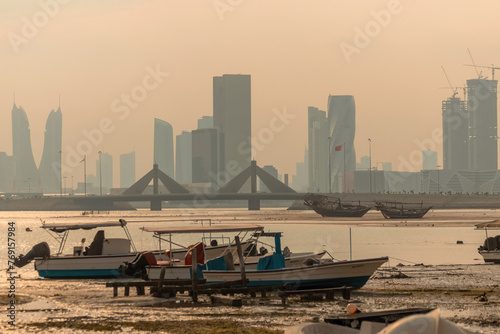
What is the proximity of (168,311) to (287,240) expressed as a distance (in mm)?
53066

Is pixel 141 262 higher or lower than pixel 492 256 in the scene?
higher

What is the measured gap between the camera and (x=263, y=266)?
1182 inches

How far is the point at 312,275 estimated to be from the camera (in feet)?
94.5

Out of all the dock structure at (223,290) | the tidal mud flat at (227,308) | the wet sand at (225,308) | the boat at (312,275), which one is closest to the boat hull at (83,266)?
the wet sand at (225,308)

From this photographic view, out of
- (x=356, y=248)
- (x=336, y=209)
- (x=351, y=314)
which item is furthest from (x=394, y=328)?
(x=336, y=209)

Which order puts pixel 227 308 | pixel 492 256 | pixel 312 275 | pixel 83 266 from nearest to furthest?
pixel 227 308
pixel 312 275
pixel 83 266
pixel 492 256

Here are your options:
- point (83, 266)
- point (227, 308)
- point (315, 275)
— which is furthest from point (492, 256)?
point (227, 308)

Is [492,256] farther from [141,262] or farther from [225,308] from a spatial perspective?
[225,308]

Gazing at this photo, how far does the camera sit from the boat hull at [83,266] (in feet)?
126

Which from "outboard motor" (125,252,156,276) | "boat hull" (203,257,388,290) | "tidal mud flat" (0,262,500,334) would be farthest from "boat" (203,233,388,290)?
"outboard motor" (125,252,156,276)

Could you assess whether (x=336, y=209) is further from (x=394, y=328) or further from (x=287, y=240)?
(x=394, y=328)

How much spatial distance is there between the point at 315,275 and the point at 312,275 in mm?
102

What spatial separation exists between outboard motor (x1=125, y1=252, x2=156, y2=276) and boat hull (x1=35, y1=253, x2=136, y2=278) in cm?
357

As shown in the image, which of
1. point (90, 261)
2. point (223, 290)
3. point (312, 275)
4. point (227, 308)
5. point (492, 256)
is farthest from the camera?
point (492, 256)
